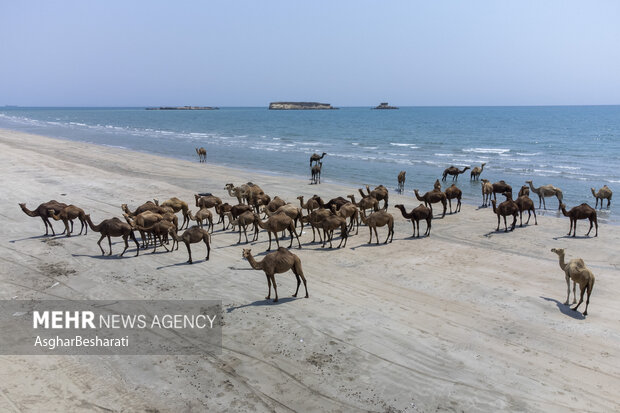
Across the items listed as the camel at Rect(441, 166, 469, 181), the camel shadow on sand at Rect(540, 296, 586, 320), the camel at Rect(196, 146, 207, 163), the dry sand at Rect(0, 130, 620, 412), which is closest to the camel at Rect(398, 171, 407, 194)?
the camel at Rect(441, 166, 469, 181)

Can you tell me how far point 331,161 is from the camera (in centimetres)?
4591

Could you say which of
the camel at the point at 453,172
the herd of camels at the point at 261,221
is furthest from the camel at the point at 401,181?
the herd of camels at the point at 261,221

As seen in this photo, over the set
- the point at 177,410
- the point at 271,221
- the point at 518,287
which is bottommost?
the point at 177,410

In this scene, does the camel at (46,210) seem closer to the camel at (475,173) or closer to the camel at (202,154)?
the camel at (202,154)

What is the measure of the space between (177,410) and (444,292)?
303 inches

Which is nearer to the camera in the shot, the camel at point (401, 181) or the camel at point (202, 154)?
the camel at point (401, 181)

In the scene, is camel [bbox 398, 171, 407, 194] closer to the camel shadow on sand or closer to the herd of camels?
the herd of camels

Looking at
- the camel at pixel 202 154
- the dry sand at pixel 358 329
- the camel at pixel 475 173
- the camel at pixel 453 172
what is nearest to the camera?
the dry sand at pixel 358 329

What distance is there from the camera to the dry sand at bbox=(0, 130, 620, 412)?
25.7 feet

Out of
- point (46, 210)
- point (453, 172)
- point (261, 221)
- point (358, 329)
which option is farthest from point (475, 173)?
point (46, 210)

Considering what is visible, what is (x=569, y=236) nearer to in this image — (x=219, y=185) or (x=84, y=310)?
(x=84, y=310)

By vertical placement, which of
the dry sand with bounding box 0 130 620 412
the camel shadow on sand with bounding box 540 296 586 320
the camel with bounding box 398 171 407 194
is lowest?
the dry sand with bounding box 0 130 620 412

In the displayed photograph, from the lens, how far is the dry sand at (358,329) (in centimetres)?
783

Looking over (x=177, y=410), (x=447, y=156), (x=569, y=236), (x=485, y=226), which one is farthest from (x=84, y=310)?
(x=447, y=156)
